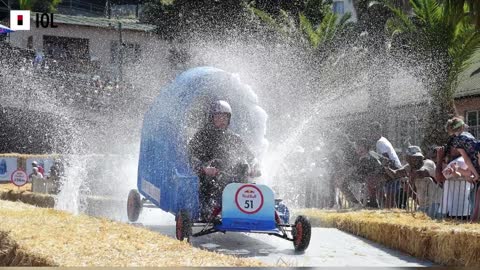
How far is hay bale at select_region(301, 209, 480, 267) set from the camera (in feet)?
27.8

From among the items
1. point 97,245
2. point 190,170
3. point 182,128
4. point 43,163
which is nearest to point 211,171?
point 190,170

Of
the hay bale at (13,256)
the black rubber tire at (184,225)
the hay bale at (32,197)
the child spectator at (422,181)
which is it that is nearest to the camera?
the hay bale at (13,256)

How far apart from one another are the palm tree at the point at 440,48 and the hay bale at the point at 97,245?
18812 millimetres

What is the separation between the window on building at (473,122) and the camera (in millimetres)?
25906

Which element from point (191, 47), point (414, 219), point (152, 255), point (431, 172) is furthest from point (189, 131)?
point (191, 47)

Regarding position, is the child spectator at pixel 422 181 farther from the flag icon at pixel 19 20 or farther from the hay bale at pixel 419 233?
the flag icon at pixel 19 20

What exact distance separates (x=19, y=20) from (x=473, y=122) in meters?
28.5

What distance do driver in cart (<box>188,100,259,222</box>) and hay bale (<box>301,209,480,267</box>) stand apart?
187 centimetres

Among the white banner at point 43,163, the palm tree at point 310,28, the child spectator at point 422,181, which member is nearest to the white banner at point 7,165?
the white banner at point 43,163

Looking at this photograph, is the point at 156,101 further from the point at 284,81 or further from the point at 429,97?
the point at 284,81

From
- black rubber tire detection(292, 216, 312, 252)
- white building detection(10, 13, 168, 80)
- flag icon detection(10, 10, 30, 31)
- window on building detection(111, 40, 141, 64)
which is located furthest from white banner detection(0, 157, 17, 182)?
black rubber tire detection(292, 216, 312, 252)

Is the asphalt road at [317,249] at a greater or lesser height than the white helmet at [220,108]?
lesser

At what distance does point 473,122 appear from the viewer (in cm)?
2623

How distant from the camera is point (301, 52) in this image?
33.4 m
